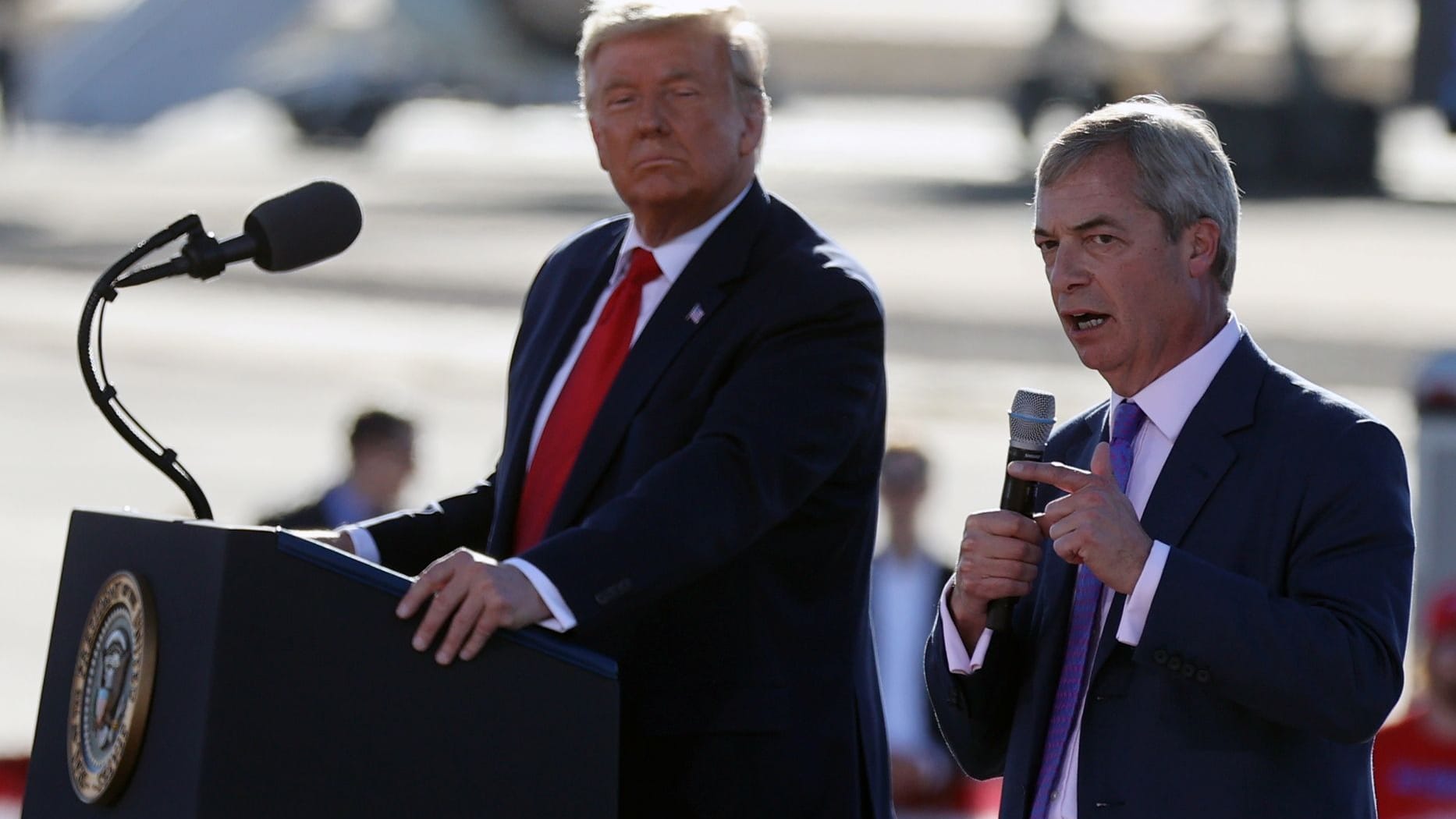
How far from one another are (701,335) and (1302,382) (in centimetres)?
76

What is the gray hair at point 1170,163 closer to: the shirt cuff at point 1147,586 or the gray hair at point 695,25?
the shirt cuff at point 1147,586

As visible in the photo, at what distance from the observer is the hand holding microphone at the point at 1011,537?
2.33 m

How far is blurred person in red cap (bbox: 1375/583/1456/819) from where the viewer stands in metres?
4.82

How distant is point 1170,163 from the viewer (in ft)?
7.79

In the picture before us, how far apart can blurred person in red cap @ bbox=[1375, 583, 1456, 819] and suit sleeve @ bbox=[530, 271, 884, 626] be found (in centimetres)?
250

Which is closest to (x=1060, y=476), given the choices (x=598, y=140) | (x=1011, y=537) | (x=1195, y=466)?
(x=1011, y=537)

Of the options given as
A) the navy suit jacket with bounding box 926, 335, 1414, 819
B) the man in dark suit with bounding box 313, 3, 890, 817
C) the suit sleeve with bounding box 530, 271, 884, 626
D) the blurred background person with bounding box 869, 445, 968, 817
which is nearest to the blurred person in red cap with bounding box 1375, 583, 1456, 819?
the blurred background person with bounding box 869, 445, 968, 817

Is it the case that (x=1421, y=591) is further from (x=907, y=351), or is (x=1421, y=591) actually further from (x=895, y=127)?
(x=895, y=127)

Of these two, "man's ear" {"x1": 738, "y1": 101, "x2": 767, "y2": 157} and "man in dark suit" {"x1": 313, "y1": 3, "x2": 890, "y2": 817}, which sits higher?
"man's ear" {"x1": 738, "y1": 101, "x2": 767, "y2": 157}

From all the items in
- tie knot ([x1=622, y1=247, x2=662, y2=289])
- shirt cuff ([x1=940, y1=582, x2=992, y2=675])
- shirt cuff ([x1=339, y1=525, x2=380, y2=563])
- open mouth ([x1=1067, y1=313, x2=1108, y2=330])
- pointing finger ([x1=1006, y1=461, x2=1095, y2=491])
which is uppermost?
tie knot ([x1=622, y1=247, x2=662, y2=289])

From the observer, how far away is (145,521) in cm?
226

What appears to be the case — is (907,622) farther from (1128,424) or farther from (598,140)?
(1128,424)

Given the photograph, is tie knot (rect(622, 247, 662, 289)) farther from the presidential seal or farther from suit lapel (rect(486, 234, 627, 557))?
the presidential seal

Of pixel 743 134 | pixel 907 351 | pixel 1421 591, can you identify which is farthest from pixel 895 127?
pixel 743 134
